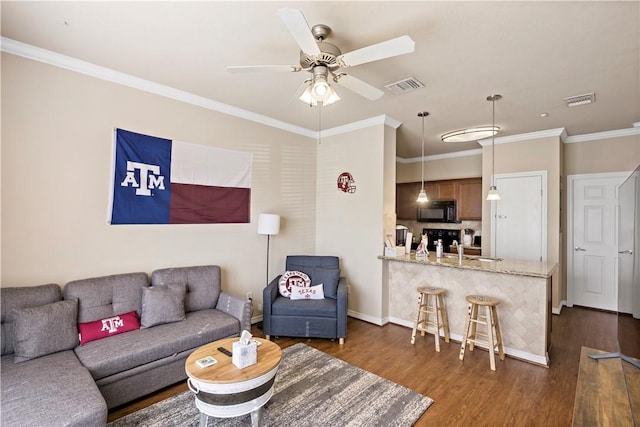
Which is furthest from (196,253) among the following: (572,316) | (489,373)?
(572,316)

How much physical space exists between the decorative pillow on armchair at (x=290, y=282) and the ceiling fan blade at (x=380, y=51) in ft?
8.31

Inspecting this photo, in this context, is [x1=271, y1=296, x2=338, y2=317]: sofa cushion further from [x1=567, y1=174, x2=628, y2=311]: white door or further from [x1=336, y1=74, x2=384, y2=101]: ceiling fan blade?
[x1=567, y1=174, x2=628, y2=311]: white door

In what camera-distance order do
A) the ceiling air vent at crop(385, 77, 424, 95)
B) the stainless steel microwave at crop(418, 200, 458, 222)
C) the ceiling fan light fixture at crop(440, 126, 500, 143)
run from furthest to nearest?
the stainless steel microwave at crop(418, 200, 458, 222) < the ceiling fan light fixture at crop(440, 126, 500, 143) < the ceiling air vent at crop(385, 77, 424, 95)

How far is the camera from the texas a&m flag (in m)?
2.91

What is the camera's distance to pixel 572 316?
4332 millimetres

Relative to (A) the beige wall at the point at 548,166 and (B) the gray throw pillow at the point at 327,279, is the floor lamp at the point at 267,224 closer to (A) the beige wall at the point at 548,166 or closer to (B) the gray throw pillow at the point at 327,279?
(B) the gray throw pillow at the point at 327,279

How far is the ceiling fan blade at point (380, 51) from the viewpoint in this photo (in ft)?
5.41

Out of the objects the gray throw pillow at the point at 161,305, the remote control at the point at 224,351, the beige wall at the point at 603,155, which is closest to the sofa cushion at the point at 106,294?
the gray throw pillow at the point at 161,305

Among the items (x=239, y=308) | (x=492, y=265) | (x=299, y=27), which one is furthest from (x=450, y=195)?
(x=299, y=27)

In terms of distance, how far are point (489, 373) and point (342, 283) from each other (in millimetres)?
1659

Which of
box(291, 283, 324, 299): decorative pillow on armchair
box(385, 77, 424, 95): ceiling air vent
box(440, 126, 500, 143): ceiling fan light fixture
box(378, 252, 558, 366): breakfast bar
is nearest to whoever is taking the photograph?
box(385, 77, 424, 95): ceiling air vent

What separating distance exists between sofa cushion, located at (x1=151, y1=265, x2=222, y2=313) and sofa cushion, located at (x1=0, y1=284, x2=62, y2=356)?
2.64ft

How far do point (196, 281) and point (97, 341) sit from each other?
96 cm

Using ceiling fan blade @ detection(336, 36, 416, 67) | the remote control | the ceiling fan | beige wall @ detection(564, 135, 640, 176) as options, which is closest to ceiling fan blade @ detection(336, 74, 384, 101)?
the ceiling fan
